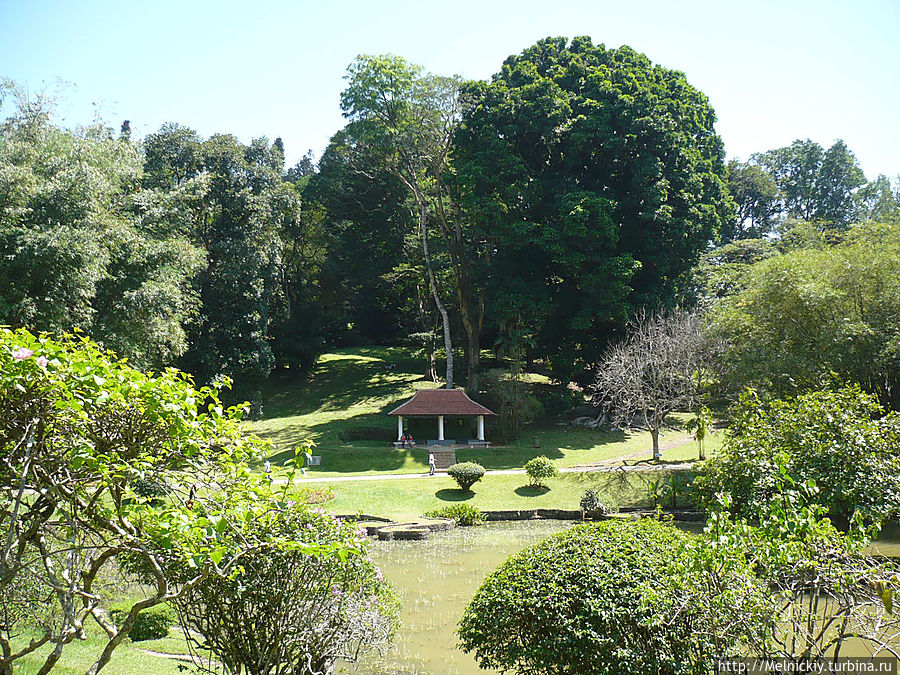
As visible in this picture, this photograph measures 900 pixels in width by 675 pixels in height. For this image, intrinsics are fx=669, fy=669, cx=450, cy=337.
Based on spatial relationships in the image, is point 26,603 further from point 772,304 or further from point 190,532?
point 772,304

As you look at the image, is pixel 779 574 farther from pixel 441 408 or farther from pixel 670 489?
pixel 441 408

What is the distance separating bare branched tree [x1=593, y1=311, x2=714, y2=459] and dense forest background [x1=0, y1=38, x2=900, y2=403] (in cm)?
352

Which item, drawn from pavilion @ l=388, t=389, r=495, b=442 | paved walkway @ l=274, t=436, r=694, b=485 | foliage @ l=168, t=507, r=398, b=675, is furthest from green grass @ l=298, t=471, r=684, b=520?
foliage @ l=168, t=507, r=398, b=675

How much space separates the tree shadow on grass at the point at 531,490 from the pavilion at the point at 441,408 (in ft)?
26.4

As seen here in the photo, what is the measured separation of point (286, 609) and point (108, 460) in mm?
3287

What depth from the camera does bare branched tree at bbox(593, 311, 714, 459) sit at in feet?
94.0

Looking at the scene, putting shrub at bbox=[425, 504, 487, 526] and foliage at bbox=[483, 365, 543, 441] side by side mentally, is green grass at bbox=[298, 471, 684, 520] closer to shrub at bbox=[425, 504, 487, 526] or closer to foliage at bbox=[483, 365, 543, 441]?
shrub at bbox=[425, 504, 487, 526]

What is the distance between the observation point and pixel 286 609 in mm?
6789

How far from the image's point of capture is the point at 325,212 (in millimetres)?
49969

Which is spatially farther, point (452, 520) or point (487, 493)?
point (487, 493)

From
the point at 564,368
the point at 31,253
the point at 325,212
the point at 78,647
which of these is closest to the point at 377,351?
the point at 325,212

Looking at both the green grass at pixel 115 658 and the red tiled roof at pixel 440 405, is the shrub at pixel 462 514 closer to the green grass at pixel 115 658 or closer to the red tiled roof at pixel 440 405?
the red tiled roof at pixel 440 405

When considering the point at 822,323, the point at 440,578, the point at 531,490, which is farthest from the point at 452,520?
the point at 822,323

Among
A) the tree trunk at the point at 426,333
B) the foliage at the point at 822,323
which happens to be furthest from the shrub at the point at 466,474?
the tree trunk at the point at 426,333
